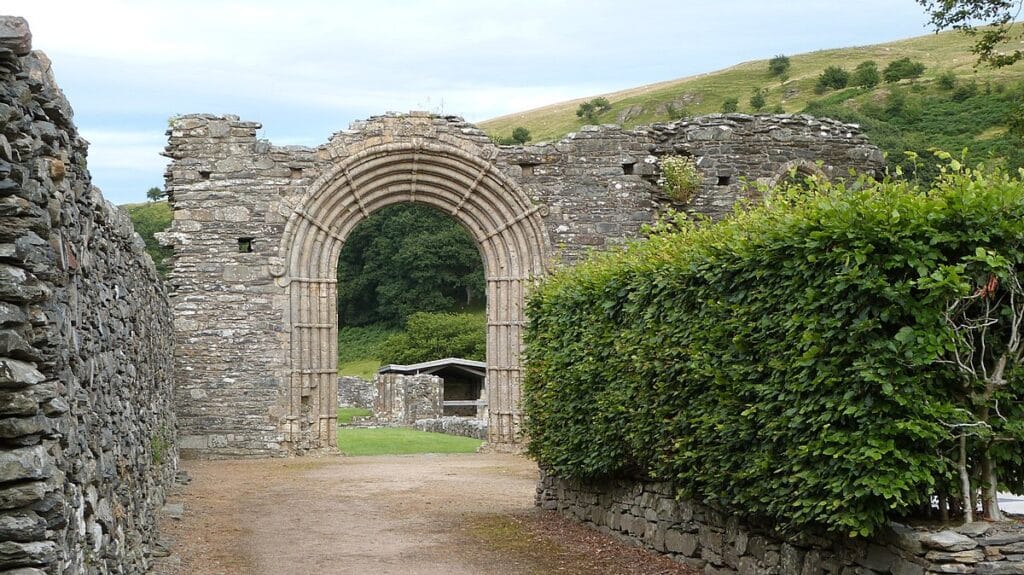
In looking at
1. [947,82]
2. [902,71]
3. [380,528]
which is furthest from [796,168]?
[902,71]

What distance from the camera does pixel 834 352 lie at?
Result: 5559 millimetres

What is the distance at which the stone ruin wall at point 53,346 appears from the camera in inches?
140

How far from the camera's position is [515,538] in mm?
9531

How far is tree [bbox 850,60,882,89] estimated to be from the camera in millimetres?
56125

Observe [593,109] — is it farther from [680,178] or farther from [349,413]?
[680,178]

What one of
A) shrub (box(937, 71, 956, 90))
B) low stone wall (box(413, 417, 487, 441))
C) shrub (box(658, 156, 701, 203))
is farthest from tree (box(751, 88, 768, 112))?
shrub (box(658, 156, 701, 203))

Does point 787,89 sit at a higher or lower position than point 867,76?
higher

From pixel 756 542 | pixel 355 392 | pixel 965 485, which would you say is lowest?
pixel 756 542

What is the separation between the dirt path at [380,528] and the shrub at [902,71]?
46.7 m

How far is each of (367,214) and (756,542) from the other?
12.3 meters

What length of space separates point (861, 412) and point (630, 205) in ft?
43.2

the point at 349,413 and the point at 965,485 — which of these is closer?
the point at 965,485

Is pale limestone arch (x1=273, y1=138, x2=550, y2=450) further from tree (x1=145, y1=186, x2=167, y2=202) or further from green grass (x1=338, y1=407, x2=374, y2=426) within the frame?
tree (x1=145, y1=186, x2=167, y2=202)

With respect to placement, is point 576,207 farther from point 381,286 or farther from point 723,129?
point 381,286
